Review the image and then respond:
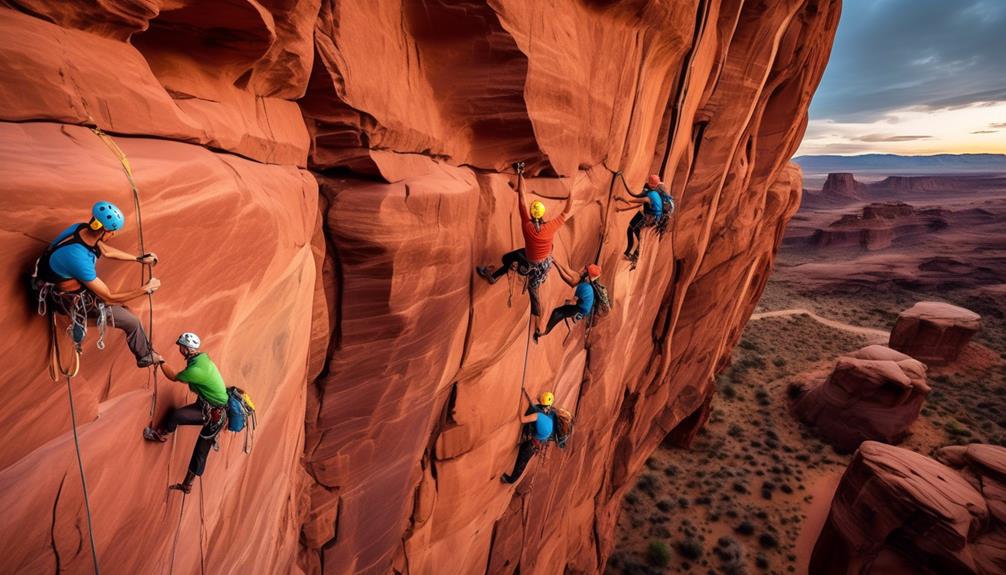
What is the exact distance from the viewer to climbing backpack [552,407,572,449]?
33.7ft

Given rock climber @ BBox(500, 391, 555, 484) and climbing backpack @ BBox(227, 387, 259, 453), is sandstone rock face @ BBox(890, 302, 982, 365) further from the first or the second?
climbing backpack @ BBox(227, 387, 259, 453)

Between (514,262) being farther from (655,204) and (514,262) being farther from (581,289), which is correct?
(655,204)

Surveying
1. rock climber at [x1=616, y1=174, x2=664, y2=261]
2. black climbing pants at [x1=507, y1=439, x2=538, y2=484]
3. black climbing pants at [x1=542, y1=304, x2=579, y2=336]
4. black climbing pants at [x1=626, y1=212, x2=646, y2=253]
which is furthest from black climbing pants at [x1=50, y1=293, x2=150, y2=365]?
black climbing pants at [x1=626, y1=212, x2=646, y2=253]

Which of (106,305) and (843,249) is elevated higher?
(106,305)

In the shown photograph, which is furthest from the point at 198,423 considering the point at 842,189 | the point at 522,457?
the point at 842,189

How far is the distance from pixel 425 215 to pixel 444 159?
1.60m

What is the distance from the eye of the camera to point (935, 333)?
3553 cm

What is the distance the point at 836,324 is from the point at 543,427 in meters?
47.1

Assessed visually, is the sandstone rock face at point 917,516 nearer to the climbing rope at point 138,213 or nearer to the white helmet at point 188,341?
the white helmet at point 188,341

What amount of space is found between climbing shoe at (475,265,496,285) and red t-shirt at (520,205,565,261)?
768mm

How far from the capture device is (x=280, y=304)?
532 cm

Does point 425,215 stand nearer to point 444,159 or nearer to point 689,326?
point 444,159

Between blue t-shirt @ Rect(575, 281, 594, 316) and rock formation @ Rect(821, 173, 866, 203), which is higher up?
rock formation @ Rect(821, 173, 866, 203)

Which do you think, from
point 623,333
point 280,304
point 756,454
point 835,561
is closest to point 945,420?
point 756,454
